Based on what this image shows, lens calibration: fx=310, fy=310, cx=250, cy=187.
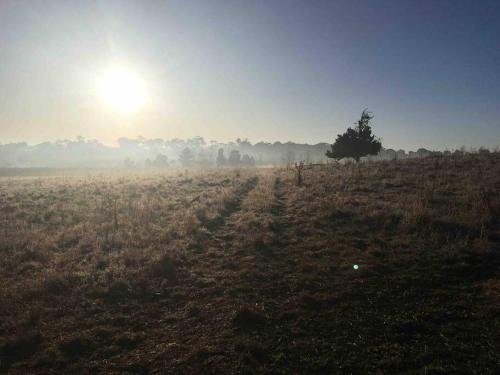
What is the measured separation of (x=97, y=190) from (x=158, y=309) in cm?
1799

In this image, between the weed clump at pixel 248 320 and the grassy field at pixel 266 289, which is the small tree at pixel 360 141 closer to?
the grassy field at pixel 266 289

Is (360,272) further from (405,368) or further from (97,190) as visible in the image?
(97,190)

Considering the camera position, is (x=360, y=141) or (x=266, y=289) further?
(x=360, y=141)

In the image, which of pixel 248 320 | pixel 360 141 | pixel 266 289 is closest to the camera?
pixel 248 320

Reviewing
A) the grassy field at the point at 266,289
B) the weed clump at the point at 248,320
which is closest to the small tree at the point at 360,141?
the grassy field at the point at 266,289

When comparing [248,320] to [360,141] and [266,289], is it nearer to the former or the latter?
[266,289]

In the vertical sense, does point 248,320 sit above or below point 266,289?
below

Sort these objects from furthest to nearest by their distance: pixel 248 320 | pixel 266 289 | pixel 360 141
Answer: pixel 360 141 < pixel 266 289 < pixel 248 320

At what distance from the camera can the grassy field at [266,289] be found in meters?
4.81

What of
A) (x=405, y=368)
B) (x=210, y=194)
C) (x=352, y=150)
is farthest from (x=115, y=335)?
(x=352, y=150)

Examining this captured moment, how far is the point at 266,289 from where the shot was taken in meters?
6.93

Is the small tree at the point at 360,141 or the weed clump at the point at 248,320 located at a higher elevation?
the small tree at the point at 360,141

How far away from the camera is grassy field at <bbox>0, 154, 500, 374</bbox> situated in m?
4.81

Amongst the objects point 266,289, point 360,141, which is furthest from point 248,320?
point 360,141
